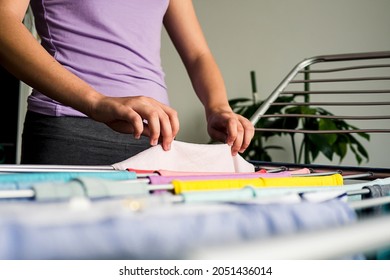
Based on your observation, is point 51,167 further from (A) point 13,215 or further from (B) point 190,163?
(A) point 13,215

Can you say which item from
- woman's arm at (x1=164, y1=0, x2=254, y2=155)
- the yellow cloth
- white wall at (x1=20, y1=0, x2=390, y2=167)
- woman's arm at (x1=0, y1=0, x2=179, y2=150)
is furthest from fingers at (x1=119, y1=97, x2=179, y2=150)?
white wall at (x1=20, y1=0, x2=390, y2=167)

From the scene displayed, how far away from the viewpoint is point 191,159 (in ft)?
2.72

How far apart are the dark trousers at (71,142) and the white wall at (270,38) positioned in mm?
1642

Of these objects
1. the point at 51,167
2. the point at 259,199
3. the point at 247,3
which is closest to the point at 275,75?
the point at 247,3

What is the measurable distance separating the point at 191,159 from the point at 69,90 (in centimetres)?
24

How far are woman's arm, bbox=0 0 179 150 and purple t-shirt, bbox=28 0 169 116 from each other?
10 cm

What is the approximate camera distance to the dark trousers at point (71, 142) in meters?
0.89

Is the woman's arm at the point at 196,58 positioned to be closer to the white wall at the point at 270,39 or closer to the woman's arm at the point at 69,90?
the woman's arm at the point at 69,90

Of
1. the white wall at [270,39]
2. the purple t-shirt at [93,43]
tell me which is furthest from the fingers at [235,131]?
the white wall at [270,39]

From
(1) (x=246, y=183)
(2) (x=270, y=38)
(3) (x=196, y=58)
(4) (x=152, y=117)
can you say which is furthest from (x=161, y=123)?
(2) (x=270, y=38)

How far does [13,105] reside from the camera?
281 cm

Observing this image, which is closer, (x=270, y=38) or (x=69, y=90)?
(x=69, y=90)

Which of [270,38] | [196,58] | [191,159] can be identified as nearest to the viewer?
[191,159]

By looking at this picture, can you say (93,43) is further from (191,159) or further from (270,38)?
(270,38)
